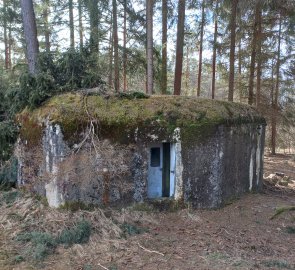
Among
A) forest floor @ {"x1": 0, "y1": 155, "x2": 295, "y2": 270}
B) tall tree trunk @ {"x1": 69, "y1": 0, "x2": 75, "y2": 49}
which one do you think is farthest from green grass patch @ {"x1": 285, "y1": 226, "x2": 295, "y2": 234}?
tall tree trunk @ {"x1": 69, "y1": 0, "x2": 75, "y2": 49}

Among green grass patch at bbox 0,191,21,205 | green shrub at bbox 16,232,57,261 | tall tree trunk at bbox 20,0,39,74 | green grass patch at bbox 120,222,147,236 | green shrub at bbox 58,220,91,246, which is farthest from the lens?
tall tree trunk at bbox 20,0,39,74

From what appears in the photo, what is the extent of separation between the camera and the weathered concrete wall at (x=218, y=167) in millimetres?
6742

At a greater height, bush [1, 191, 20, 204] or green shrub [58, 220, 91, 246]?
bush [1, 191, 20, 204]

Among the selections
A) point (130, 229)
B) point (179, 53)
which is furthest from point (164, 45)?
point (130, 229)

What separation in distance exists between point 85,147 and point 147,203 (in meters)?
1.65

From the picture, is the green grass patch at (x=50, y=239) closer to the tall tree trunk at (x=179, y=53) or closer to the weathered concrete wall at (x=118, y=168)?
the weathered concrete wall at (x=118, y=168)

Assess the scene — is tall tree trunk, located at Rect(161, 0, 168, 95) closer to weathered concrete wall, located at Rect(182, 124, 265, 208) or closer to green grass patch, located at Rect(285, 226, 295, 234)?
weathered concrete wall, located at Rect(182, 124, 265, 208)

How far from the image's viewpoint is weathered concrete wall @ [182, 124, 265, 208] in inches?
265

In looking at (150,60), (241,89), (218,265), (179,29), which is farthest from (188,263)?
(241,89)

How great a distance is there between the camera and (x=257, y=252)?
5355 mm

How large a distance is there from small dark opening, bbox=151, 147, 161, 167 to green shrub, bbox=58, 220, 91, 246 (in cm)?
199

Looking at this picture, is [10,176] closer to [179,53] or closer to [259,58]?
[179,53]

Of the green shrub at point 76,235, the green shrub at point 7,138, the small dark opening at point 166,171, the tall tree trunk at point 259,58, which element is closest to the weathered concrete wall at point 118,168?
the small dark opening at point 166,171

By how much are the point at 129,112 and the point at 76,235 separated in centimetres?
255
